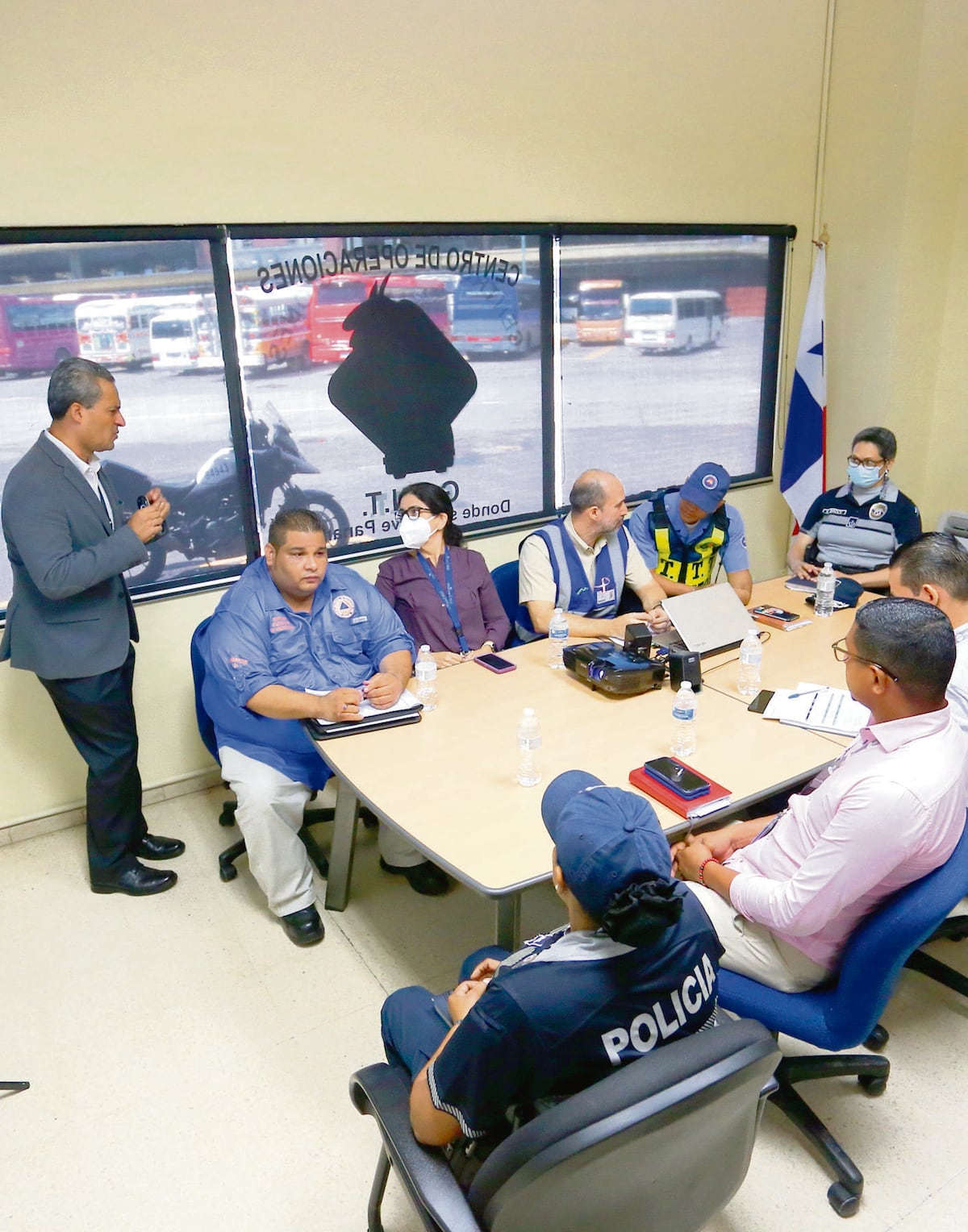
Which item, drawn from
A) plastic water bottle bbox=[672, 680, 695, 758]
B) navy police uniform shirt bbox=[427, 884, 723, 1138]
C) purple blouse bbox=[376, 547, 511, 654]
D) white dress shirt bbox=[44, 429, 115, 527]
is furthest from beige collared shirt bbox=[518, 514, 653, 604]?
navy police uniform shirt bbox=[427, 884, 723, 1138]

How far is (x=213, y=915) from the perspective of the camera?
305 cm

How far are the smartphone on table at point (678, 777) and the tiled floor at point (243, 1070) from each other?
2.74 ft

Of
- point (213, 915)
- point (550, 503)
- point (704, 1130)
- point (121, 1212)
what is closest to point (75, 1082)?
point (121, 1212)

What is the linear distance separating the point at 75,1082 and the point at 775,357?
469cm

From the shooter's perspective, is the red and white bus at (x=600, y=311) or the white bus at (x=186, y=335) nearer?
the white bus at (x=186, y=335)

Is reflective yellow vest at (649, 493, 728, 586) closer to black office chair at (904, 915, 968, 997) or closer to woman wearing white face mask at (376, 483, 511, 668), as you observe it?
woman wearing white face mask at (376, 483, 511, 668)

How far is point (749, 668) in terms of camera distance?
2.90m

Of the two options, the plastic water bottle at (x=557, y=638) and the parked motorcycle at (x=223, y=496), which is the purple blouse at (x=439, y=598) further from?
the parked motorcycle at (x=223, y=496)

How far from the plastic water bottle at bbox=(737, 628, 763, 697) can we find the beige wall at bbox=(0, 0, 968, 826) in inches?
65.7

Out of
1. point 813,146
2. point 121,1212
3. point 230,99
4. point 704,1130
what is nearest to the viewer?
point 704,1130

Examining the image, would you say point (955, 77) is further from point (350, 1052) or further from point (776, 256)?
point (350, 1052)

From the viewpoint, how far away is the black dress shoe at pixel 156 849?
337 cm

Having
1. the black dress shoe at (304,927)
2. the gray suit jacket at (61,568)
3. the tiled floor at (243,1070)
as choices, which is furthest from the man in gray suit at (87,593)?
the black dress shoe at (304,927)

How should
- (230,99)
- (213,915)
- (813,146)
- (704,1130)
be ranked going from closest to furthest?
(704,1130) → (213,915) → (230,99) → (813,146)
